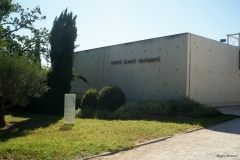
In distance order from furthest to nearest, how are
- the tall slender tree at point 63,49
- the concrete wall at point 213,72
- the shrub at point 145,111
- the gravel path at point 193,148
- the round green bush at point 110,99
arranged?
the tall slender tree at point 63,49 → the concrete wall at point 213,72 → the round green bush at point 110,99 → the shrub at point 145,111 → the gravel path at point 193,148

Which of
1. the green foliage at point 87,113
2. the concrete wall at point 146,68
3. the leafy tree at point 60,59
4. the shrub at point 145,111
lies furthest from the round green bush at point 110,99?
the leafy tree at point 60,59

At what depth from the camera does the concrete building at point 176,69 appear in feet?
49.2

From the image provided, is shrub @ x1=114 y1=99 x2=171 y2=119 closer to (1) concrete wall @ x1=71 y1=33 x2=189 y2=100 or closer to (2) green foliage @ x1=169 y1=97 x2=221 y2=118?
(2) green foliage @ x1=169 y1=97 x2=221 y2=118

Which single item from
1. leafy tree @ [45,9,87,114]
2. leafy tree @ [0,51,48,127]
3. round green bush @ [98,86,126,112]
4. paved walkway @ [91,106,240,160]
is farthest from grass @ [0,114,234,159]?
leafy tree @ [45,9,87,114]

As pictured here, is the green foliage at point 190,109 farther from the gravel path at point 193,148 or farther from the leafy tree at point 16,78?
the leafy tree at point 16,78

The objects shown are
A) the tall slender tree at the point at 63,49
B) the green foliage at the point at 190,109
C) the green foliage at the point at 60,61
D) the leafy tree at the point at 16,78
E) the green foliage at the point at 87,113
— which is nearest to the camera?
the leafy tree at the point at 16,78

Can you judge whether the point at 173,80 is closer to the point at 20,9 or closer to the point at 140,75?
the point at 140,75

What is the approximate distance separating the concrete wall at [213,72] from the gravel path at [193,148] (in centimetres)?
672

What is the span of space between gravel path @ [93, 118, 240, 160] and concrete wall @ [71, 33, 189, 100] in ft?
21.4

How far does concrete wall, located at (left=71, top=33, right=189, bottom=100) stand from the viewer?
594 inches

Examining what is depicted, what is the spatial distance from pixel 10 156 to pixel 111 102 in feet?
30.3

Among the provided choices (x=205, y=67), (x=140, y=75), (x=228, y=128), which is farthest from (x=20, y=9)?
(x=228, y=128)

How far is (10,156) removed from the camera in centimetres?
579

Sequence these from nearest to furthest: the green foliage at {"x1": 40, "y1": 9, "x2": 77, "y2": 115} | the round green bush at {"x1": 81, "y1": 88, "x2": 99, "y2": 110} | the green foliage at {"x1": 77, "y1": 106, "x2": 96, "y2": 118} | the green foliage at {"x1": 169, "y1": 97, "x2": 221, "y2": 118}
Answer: the green foliage at {"x1": 169, "y1": 97, "x2": 221, "y2": 118}
the green foliage at {"x1": 77, "y1": 106, "x2": 96, "y2": 118}
the round green bush at {"x1": 81, "y1": 88, "x2": 99, "y2": 110}
the green foliage at {"x1": 40, "y1": 9, "x2": 77, "y2": 115}
